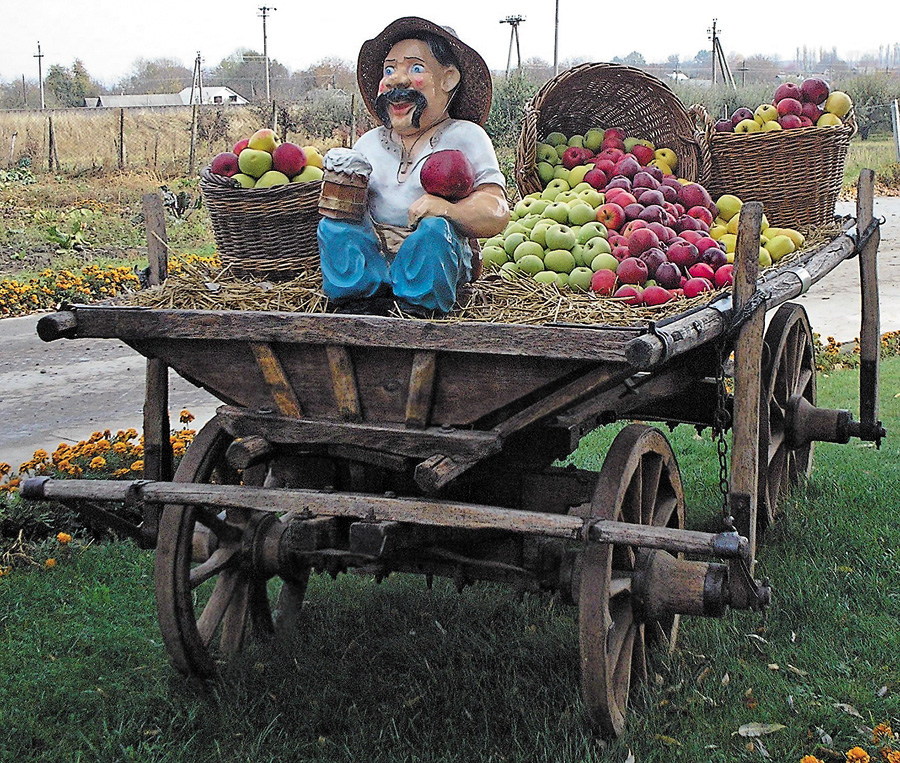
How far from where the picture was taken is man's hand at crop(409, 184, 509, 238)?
2.99 metres

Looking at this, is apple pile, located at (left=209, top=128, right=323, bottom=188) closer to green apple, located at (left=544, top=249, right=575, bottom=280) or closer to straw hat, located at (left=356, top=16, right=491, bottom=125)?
straw hat, located at (left=356, top=16, right=491, bottom=125)

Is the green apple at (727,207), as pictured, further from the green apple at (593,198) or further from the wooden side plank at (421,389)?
the wooden side plank at (421,389)

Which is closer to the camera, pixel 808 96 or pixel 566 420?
pixel 566 420

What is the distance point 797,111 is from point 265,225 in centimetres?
292

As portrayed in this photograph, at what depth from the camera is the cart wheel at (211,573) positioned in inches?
119

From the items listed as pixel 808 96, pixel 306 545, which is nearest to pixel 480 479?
pixel 306 545

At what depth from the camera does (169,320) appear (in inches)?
114

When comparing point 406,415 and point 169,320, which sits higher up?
point 169,320

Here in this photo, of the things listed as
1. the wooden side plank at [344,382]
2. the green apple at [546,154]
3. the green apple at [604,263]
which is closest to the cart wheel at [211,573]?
the wooden side plank at [344,382]

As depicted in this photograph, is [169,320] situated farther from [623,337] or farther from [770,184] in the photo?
[770,184]

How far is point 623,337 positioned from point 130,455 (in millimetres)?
3395

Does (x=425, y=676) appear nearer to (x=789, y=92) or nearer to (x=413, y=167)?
(x=413, y=167)

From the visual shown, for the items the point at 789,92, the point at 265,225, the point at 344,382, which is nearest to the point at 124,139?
the point at 789,92

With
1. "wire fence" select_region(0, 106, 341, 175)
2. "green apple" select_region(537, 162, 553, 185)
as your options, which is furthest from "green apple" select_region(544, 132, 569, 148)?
"wire fence" select_region(0, 106, 341, 175)
